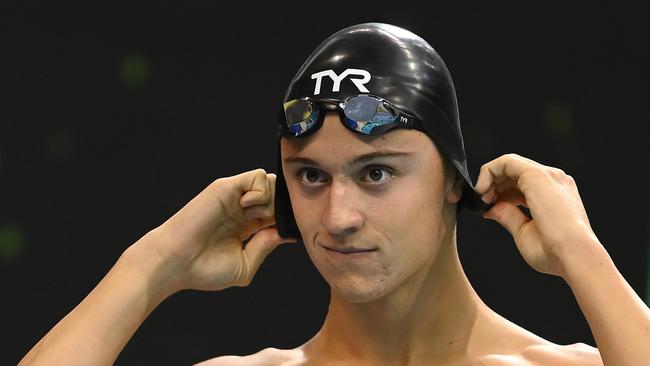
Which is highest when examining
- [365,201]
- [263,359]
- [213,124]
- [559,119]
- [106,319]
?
[365,201]

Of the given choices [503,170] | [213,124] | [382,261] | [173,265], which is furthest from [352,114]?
[213,124]

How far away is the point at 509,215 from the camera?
3.26 m

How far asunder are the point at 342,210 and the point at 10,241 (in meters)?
1.59

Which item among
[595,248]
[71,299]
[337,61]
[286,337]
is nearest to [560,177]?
[595,248]

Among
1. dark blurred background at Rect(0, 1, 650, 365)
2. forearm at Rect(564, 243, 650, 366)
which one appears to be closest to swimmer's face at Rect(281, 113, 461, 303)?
forearm at Rect(564, 243, 650, 366)

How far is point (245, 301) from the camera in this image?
430cm

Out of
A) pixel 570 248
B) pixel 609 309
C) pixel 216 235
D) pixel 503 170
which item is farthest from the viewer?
pixel 216 235

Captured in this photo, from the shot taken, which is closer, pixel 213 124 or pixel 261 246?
pixel 261 246

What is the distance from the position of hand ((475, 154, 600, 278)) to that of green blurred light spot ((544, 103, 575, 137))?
3.19 ft

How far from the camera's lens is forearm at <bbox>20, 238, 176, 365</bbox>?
3.14 meters

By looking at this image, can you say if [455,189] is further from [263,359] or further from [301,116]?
[263,359]

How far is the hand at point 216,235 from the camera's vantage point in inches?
133

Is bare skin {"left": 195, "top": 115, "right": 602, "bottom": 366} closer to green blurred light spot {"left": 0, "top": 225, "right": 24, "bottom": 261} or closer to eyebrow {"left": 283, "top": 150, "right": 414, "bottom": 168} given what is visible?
eyebrow {"left": 283, "top": 150, "right": 414, "bottom": 168}

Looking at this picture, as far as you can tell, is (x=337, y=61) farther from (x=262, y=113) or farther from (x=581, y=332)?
(x=581, y=332)
